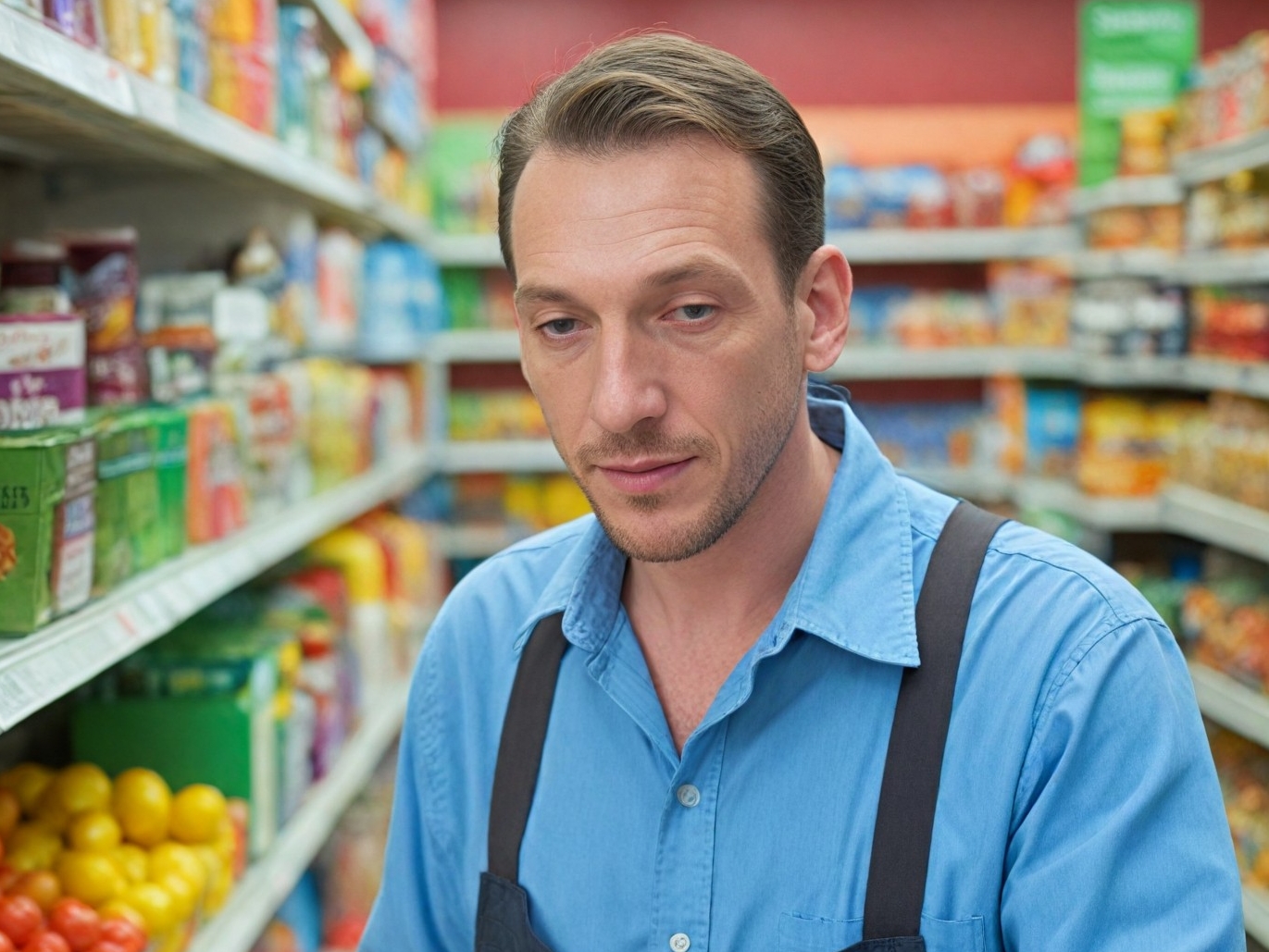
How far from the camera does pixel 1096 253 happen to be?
5098 mm

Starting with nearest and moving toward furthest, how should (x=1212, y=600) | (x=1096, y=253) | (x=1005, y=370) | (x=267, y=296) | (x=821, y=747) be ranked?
1. (x=821, y=747)
2. (x=267, y=296)
3. (x=1212, y=600)
4. (x=1096, y=253)
5. (x=1005, y=370)

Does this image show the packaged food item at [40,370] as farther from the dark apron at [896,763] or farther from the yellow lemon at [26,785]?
the dark apron at [896,763]

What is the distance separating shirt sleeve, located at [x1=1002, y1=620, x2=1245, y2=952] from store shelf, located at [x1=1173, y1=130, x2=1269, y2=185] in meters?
2.63

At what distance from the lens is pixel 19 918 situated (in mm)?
1521

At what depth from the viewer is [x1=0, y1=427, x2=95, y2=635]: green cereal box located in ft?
4.91

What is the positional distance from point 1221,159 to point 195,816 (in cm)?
331

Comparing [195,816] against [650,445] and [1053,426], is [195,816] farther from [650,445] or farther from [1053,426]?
[1053,426]

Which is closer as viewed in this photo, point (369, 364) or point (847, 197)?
point (369, 364)

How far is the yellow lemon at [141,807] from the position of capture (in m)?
1.94

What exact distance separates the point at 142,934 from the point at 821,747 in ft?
2.96

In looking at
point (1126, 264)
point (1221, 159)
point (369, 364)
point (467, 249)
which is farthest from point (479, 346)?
point (1221, 159)

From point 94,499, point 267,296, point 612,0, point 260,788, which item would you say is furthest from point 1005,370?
point 94,499

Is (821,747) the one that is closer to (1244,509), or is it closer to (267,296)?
(267,296)

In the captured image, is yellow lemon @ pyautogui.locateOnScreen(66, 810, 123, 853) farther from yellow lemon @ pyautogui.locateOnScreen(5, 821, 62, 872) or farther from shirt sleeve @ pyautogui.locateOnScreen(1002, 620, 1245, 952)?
shirt sleeve @ pyautogui.locateOnScreen(1002, 620, 1245, 952)
